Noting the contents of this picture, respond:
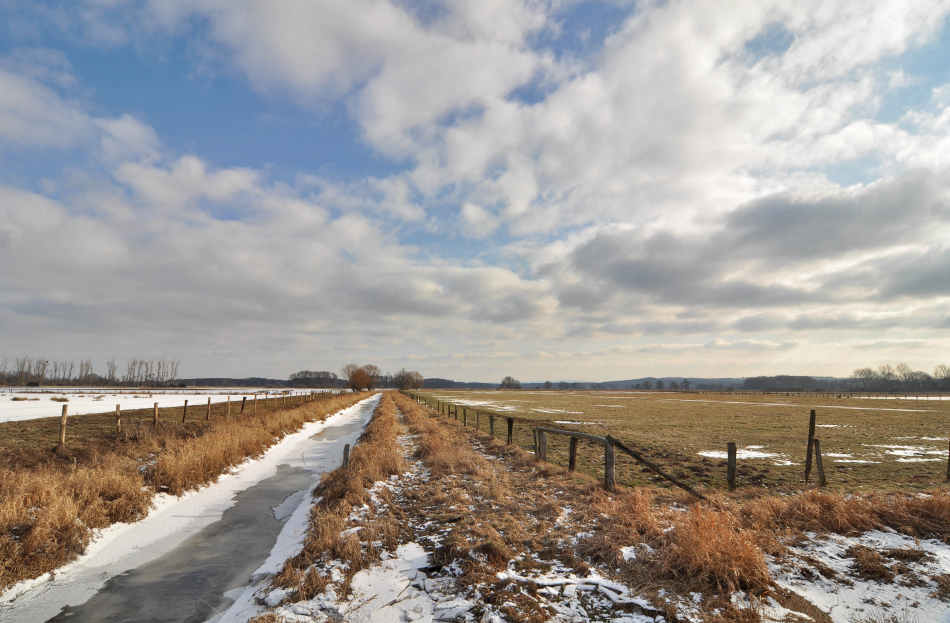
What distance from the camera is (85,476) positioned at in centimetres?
1093

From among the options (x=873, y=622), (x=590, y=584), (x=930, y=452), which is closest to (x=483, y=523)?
(x=590, y=584)

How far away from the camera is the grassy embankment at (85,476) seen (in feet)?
27.1

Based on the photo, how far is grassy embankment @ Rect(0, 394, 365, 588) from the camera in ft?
27.1

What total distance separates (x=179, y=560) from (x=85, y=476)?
4409 millimetres

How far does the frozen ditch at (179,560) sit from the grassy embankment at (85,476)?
0.41 meters

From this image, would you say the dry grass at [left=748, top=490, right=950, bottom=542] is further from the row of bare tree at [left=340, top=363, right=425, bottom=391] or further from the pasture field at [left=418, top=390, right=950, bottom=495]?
the row of bare tree at [left=340, top=363, right=425, bottom=391]

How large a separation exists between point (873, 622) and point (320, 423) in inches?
1505

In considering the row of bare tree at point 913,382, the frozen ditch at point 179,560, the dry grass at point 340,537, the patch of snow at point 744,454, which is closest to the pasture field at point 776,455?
the patch of snow at point 744,454

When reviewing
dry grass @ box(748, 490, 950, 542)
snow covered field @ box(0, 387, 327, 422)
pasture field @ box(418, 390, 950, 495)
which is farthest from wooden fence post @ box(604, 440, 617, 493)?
snow covered field @ box(0, 387, 327, 422)

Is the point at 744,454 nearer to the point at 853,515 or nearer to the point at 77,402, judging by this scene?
the point at 853,515

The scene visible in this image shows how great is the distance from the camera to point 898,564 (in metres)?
5.55

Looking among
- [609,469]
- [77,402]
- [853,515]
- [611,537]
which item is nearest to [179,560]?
[611,537]

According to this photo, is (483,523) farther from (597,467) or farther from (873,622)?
(597,467)

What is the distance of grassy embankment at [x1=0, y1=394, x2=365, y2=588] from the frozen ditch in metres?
0.41
